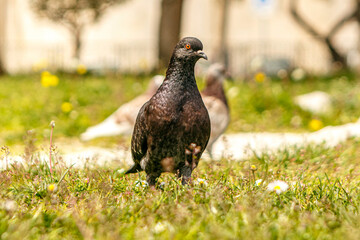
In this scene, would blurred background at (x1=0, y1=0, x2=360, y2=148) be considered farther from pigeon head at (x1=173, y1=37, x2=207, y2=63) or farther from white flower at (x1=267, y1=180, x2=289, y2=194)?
white flower at (x1=267, y1=180, x2=289, y2=194)

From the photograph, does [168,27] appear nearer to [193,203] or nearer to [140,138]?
[140,138]

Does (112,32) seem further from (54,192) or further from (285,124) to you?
(54,192)

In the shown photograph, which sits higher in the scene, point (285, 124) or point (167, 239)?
point (167, 239)


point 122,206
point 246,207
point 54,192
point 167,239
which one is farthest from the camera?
point 54,192

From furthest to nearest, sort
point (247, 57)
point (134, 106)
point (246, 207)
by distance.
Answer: point (247, 57) → point (134, 106) → point (246, 207)

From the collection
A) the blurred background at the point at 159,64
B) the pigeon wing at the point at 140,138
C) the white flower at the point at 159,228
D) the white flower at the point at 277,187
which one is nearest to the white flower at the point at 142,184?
the pigeon wing at the point at 140,138

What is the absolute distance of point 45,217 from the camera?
2922 millimetres

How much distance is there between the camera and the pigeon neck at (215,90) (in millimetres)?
6114

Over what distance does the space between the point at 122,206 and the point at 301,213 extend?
1.14m

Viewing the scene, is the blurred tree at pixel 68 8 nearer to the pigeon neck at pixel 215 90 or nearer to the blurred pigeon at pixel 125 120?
the blurred pigeon at pixel 125 120

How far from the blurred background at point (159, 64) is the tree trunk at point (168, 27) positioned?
3 centimetres

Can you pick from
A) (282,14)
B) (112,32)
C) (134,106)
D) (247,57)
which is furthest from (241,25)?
(134,106)

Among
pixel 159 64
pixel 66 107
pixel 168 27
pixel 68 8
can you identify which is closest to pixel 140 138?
pixel 66 107

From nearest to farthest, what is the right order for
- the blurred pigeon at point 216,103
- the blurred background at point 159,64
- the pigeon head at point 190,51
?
the pigeon head at point 190,51, the blurred pigeon at point 216,103, the blurred background at point 159,64
